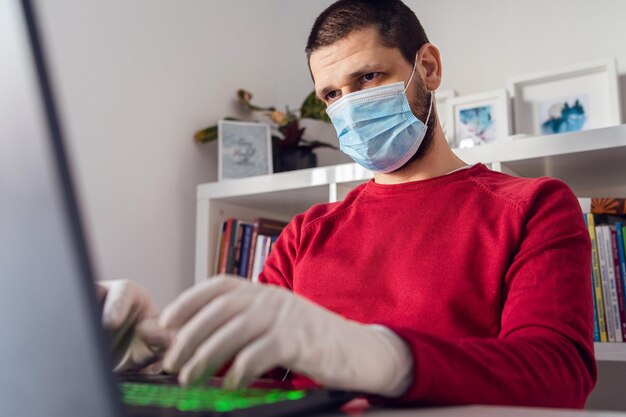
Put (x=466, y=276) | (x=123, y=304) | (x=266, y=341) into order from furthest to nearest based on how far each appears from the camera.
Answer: (x=466, y=276), (x=123, y=304), (x=266, y=341)

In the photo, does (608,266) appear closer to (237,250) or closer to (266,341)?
(237,250)

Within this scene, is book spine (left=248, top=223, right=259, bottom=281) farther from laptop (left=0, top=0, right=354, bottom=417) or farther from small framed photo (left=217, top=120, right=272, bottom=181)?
laptop (left=0, top=0, right=354, bottom=417)

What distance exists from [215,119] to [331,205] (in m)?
1.01

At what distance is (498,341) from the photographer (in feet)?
→ 1.99

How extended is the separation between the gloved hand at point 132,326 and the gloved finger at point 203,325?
0.10m

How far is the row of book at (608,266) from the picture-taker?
1368 millimetres

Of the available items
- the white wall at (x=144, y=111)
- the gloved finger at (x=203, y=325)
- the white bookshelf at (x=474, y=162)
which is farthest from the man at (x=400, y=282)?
the white wall at (x=144, y=111)

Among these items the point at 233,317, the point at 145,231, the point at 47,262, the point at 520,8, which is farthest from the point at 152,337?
the point at 520,8

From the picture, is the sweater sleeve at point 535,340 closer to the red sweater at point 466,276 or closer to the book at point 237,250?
the red sweater at point 466,276

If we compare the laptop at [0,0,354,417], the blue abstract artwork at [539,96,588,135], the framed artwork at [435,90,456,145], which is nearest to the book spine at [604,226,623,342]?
the blue abstract artwork at [539,96,588,135]

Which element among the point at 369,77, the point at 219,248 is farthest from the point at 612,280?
the point at 219,248

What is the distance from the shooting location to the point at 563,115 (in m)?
1.71

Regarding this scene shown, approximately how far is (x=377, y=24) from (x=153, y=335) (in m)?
Result: 0.78

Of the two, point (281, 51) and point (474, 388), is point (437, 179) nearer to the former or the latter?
point (474, 388)
